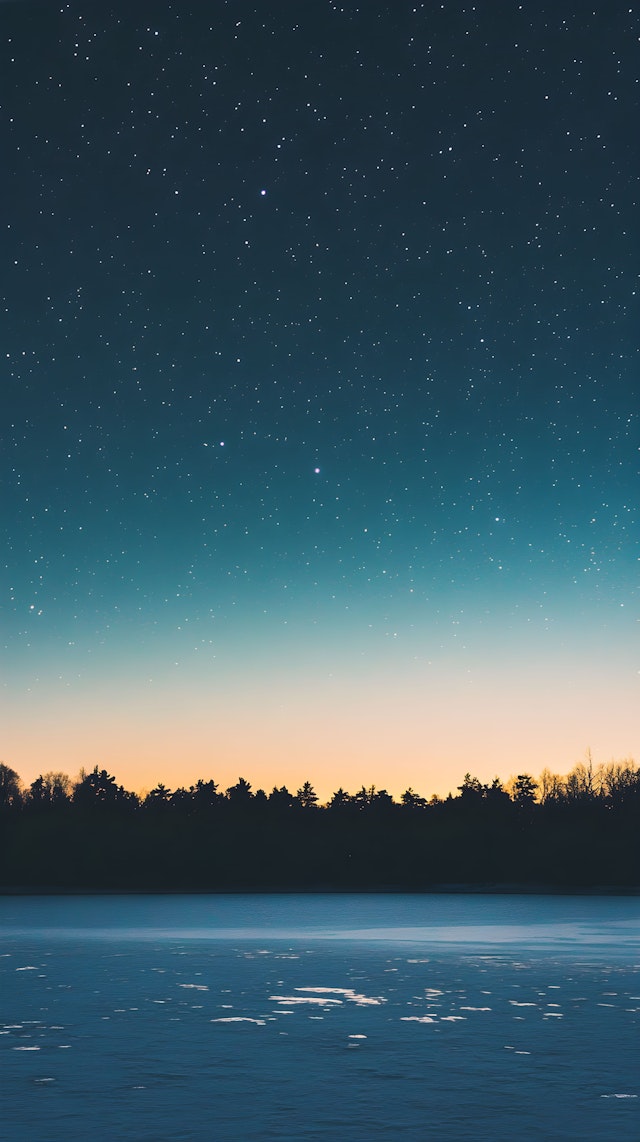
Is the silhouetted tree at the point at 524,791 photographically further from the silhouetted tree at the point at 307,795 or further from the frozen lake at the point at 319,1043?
the frozen lake at the point at 319,1043

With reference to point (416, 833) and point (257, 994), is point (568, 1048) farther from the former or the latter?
point (416, 833)

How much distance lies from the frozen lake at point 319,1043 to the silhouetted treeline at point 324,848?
318 feet

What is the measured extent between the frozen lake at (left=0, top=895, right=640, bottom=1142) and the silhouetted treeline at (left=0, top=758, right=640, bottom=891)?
318 ft

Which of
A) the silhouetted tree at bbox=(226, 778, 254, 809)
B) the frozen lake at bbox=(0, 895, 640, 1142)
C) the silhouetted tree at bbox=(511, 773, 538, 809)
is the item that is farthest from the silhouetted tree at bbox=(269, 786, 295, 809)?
the frozen lake at bbox=(0, 895, 640, 1142)

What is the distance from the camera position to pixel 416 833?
472 ft

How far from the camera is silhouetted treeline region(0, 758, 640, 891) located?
135125mm

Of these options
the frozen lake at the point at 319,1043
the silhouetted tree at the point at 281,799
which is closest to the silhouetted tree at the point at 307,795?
the silhouetted tree at the point at 281,799

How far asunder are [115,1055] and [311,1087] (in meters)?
3.81

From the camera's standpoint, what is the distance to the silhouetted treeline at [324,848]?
135125 millimetres

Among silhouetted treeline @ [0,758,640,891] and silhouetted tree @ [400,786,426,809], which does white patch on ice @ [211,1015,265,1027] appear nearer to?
silhouetted treeline @ [0,758,640,891]

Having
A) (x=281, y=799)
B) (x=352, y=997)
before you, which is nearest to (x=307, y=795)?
(x=281, y=799)

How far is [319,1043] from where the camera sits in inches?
764

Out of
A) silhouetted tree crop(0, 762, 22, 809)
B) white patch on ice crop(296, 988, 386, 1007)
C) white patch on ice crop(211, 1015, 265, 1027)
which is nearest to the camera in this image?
white patch on ice crop(211, 1015, 265, 1027)

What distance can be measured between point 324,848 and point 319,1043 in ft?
410
